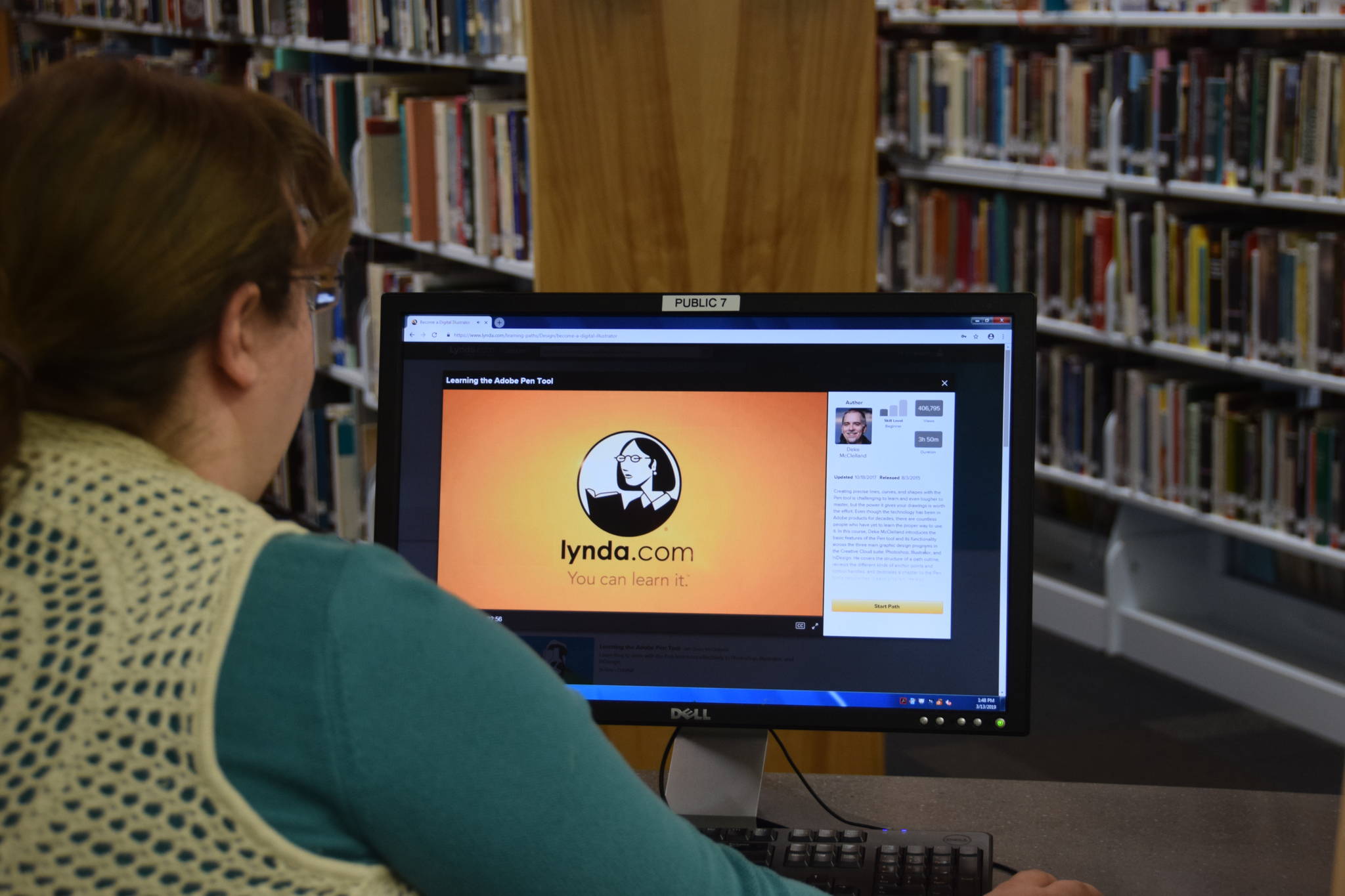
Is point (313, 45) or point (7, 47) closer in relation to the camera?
point (313, 45)

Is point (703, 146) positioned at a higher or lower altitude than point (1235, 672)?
higher

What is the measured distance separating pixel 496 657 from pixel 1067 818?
29.3 inches

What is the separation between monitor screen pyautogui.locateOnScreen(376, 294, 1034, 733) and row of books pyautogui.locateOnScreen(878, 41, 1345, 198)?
2.45 metres

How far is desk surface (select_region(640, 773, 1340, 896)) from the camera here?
3.94ft

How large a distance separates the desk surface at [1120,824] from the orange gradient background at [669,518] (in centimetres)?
23

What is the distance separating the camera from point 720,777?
129 cm

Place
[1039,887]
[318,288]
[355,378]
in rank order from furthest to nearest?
[355,378] < [1039,887] < [318,288]

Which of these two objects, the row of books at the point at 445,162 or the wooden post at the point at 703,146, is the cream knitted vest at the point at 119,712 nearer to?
the wooden post at the point at 703,146

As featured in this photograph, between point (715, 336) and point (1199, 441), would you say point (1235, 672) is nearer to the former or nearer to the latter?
point (1199, 441)

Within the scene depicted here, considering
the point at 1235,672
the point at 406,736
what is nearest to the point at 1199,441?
the point at 1235,672

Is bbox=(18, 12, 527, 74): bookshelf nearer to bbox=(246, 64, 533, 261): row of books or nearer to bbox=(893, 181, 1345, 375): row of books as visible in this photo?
bbox=(246, 64, 533, 261): row of books

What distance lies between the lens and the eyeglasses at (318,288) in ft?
2.79

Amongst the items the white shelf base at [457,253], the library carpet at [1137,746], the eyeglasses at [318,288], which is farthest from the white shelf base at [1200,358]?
the eyeglasses at [318,288]

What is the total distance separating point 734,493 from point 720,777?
25cm
